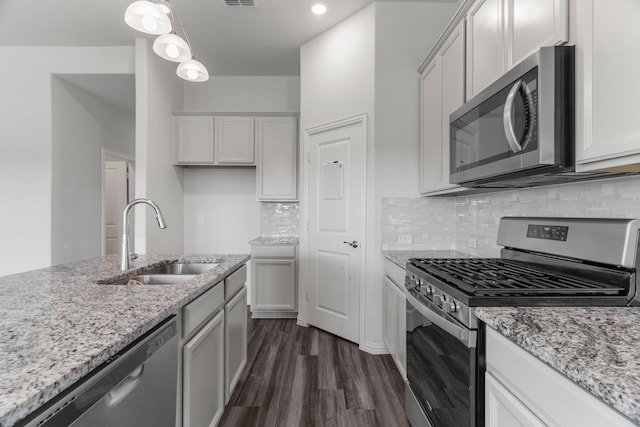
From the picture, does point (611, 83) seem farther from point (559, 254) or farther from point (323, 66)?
point (323, 66)

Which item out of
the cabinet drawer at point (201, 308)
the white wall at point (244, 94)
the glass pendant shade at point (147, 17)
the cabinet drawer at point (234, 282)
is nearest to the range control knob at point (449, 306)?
the cabinet drawer at point (201, 308)

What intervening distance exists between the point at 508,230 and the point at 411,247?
995 mm

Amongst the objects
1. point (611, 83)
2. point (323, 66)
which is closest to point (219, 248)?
point (323, 66)

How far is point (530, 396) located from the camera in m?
0.83

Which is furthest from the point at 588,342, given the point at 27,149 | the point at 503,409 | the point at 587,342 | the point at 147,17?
the point at 27,149

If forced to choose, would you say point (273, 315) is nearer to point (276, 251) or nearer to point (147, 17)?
point (276, 251)

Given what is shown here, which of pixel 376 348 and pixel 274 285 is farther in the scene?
pixel 274 285

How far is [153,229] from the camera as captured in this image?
3.42 meters

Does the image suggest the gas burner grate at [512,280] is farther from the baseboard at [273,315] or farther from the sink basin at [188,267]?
the baseboard at [273,315]

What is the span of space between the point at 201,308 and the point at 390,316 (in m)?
1.52

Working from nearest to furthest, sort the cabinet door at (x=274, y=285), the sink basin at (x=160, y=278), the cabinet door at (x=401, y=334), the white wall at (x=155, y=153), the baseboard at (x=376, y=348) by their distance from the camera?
1. the sink basin at (x=160, y=278)
2. the cabinet door at (x=401, y=334)
3. the baseboard at (x=376, y=348)
4. the white wall at (x=155, y=153)
5. the cabinet door at (x=274, y=285)

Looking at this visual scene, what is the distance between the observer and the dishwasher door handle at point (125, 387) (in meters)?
0.83

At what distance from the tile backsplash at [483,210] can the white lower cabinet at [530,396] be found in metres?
0.82

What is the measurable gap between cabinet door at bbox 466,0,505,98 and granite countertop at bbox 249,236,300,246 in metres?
2.45
